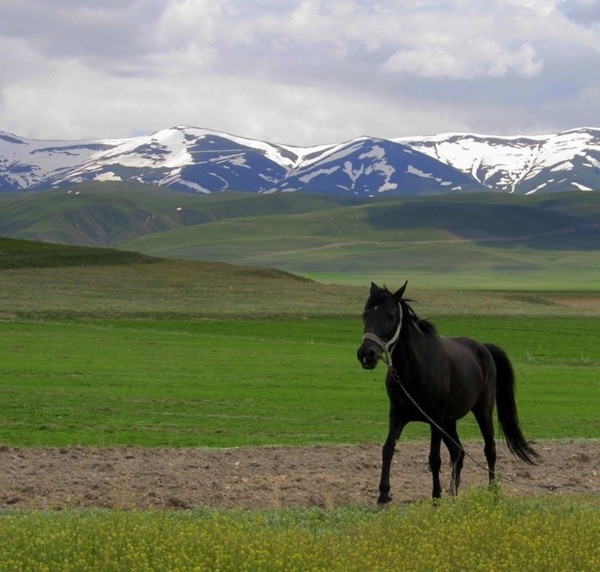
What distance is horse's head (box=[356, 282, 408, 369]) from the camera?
1397 centimetres

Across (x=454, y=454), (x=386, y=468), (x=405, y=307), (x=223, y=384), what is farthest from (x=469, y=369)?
(x=223, y=384)

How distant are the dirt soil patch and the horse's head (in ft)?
8.24

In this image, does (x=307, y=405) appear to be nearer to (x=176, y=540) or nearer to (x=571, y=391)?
(x=571, y=391)

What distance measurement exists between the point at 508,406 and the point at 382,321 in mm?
4445

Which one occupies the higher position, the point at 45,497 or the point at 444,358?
the point at 444,358

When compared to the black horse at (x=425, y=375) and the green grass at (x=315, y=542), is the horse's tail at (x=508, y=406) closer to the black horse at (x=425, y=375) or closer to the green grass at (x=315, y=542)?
the black horse at (x=425, y=375)

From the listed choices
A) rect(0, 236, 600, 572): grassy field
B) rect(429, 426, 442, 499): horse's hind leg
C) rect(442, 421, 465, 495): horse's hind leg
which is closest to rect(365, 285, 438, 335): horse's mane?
rect(429, 426, 442, 499): horse's hind leg

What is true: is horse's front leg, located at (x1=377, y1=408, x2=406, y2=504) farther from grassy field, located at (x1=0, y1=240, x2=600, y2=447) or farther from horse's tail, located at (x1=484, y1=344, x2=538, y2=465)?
grassy field, located at (x1=0, y1=240, x2=600, y2=447)

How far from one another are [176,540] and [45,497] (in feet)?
15.8

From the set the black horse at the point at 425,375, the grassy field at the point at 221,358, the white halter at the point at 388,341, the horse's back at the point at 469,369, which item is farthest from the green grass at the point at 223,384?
the white halter at the point at 388,341

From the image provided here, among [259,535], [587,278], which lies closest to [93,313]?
[259,535]

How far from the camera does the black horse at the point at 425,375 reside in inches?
569

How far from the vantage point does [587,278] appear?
198500 millimetres

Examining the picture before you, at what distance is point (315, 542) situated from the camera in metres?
11.7
